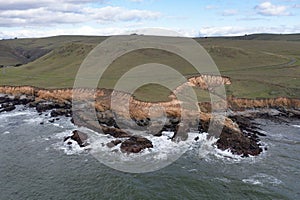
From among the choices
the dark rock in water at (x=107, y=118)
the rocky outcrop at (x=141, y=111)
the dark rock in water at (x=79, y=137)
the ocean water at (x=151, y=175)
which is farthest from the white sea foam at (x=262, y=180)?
the dark rock in water at (x=107, y=118)

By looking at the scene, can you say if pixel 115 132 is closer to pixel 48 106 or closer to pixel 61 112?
pixel 61 112

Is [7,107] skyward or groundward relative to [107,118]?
groundward

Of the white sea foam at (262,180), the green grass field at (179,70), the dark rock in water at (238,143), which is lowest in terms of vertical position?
the white sea foam at (262,180)

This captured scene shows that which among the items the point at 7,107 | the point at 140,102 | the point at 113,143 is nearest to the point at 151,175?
the point at 113,143

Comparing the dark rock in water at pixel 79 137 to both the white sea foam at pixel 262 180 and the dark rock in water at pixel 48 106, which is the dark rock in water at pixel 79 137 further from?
the white sea foam at pixel 262 180

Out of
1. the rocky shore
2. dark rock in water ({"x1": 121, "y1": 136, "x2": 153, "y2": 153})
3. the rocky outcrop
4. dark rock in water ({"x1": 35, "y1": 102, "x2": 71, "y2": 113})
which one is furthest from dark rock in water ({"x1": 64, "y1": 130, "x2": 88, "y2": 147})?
dark rock in water ({"x1": 35, "y1": 102, "x2": 71, "y2": 113})

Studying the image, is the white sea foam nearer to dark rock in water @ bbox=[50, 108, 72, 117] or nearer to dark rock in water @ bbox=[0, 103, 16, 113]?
dark rock in water @ bbox=[50, 108, 72, 117]
